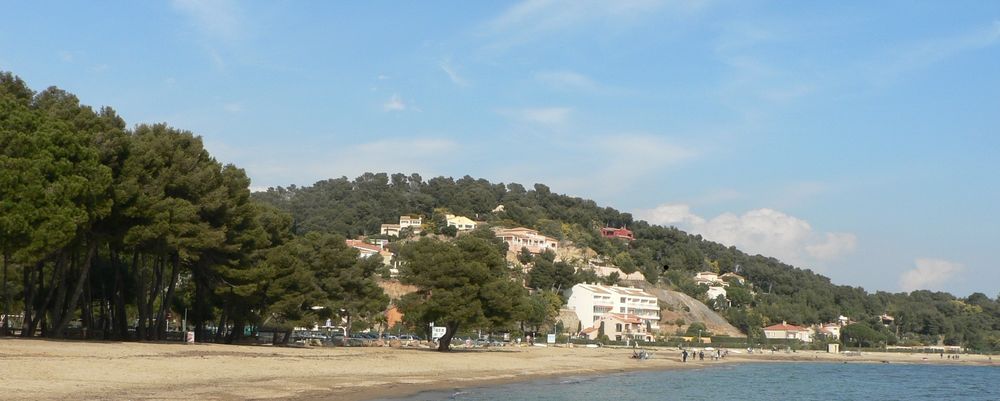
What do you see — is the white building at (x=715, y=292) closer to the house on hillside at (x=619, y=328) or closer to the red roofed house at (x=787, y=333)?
the red roofed house at (x=787, y=333)

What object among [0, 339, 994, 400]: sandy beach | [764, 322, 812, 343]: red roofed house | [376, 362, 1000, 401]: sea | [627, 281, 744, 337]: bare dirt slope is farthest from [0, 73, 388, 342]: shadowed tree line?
[764, 322, 812, 343]: red roofed house

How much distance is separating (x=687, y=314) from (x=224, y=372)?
136985mm

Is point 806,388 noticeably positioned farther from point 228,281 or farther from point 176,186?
point 176,186

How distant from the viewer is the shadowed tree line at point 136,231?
3828 centimetres

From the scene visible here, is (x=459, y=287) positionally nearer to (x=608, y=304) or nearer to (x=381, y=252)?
(x=608, y=304)

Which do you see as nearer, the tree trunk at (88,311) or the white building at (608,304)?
the tree trunk at (88,311)

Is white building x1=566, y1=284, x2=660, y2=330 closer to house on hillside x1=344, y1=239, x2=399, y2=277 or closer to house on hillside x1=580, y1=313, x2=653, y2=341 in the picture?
house on hillside x1=580, y1=313, x2=653, y2=341

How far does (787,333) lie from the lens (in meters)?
162

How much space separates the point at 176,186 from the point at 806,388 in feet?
135

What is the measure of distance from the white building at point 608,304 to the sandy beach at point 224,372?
264 feet

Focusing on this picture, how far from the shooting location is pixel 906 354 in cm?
14700

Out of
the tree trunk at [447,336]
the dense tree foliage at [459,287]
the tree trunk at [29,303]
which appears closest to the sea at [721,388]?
the dense tree foliage at [459,287]

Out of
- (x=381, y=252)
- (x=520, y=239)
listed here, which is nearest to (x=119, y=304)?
(x=381, y=252)

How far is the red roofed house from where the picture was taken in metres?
161
